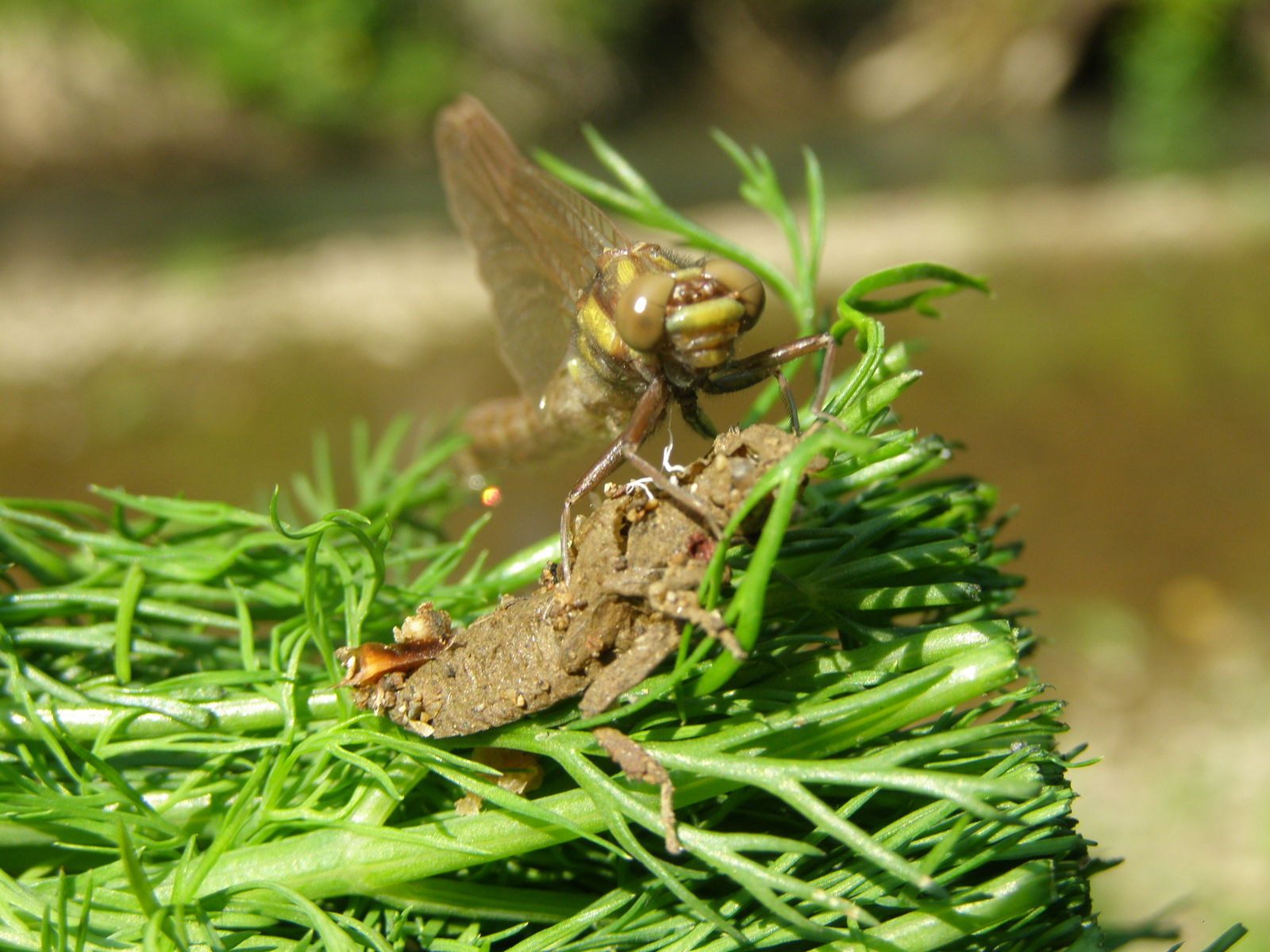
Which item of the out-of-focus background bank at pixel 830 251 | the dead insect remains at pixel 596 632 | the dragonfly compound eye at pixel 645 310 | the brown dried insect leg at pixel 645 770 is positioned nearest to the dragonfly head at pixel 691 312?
the dragonfly compound eye at pixel 645 310

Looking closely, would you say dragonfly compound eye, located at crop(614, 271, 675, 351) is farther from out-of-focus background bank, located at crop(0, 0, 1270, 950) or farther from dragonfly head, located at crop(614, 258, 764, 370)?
out-of-focus background bank, located at crop(0, 0, 1270, 950)

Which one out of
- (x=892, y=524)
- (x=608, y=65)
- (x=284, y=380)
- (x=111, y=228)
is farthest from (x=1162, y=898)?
(x=608, y=65)

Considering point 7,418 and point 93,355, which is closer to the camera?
point 7,418

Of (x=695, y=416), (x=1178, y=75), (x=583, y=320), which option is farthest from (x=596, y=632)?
(x=1178, y=75)

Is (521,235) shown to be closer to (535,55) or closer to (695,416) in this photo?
(695,416)

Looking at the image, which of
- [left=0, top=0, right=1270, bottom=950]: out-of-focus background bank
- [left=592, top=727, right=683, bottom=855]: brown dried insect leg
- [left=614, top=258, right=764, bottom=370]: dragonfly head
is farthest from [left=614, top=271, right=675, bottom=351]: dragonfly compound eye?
[left=0, top=0, right=1270, bottom=950]: out-of-focus background bank

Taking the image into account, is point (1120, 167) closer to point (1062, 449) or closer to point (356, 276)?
point (1062, 449)

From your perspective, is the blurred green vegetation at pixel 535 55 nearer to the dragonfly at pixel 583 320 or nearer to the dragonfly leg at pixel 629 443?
the dragonfly at pixel 583 320
